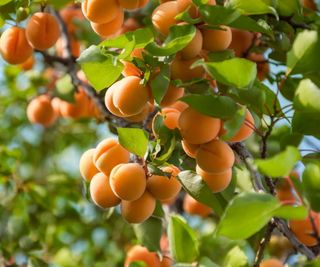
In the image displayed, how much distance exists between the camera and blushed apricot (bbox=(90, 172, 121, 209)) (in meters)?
1.30

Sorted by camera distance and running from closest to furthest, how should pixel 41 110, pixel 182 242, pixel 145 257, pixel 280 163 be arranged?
pixel 280 163 → pixel 182 242 → pixel 145 257 → pixel 41 110

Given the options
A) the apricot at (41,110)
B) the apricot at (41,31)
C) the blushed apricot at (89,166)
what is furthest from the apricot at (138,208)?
the apricot at (41,110)

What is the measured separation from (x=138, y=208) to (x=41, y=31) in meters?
0.56

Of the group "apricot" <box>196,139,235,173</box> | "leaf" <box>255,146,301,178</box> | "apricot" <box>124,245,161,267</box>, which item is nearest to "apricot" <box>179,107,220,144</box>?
"apricot" <box>196,139,235,173</box>

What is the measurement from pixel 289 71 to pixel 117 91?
0.30 meters

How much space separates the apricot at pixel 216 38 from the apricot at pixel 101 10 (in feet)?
0.67

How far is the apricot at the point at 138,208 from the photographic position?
128cm

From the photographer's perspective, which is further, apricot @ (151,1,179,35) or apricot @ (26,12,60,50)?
apricot @ (26,12,60,50)

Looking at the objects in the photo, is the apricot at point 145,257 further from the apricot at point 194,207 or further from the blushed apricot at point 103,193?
the apricot at point 194,207

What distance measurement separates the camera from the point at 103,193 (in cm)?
129

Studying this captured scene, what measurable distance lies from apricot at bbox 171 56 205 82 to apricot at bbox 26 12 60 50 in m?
0.51

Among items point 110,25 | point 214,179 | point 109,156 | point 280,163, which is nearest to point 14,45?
point 110,25

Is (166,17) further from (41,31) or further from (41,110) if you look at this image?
(41,110)

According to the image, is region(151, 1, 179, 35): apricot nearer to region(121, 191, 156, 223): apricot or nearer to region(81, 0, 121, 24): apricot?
region(81, 0, 121, 24): apricot
